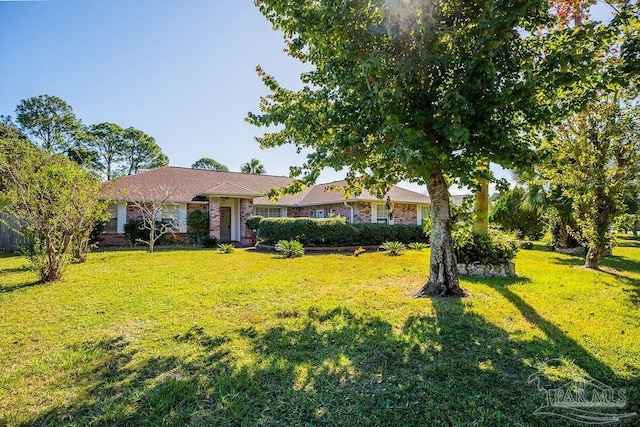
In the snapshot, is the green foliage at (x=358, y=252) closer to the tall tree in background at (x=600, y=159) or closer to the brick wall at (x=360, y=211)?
the brick wall at (x=360, y=211)

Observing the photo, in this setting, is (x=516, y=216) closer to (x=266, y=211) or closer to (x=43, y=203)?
(x=266, y=211)

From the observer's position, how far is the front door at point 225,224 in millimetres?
20016

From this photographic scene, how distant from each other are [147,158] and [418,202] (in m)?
31.6

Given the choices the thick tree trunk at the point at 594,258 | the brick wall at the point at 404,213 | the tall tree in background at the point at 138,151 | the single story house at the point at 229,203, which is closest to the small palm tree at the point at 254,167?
the tall tree in background at the point at 138,151

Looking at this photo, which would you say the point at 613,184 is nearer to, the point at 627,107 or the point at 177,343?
the point at 627,107

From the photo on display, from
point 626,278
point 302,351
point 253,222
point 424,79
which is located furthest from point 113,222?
point 626,278

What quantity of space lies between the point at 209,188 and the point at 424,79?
17492mm

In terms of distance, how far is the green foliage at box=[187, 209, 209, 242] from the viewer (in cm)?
1806

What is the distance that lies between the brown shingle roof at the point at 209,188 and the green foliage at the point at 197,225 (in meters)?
1.09

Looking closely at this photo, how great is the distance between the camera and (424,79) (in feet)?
17.9

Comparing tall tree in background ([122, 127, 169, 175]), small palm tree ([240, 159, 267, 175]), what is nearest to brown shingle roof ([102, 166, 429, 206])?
small palm tree ([240, 159, 267, 175])

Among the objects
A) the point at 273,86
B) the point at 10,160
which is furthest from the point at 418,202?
the point at 10,160

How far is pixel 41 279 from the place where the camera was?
25.0ft

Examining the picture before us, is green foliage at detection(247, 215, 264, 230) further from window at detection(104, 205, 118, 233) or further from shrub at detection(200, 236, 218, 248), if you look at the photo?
window at detection(104, 205, 118, 233)
